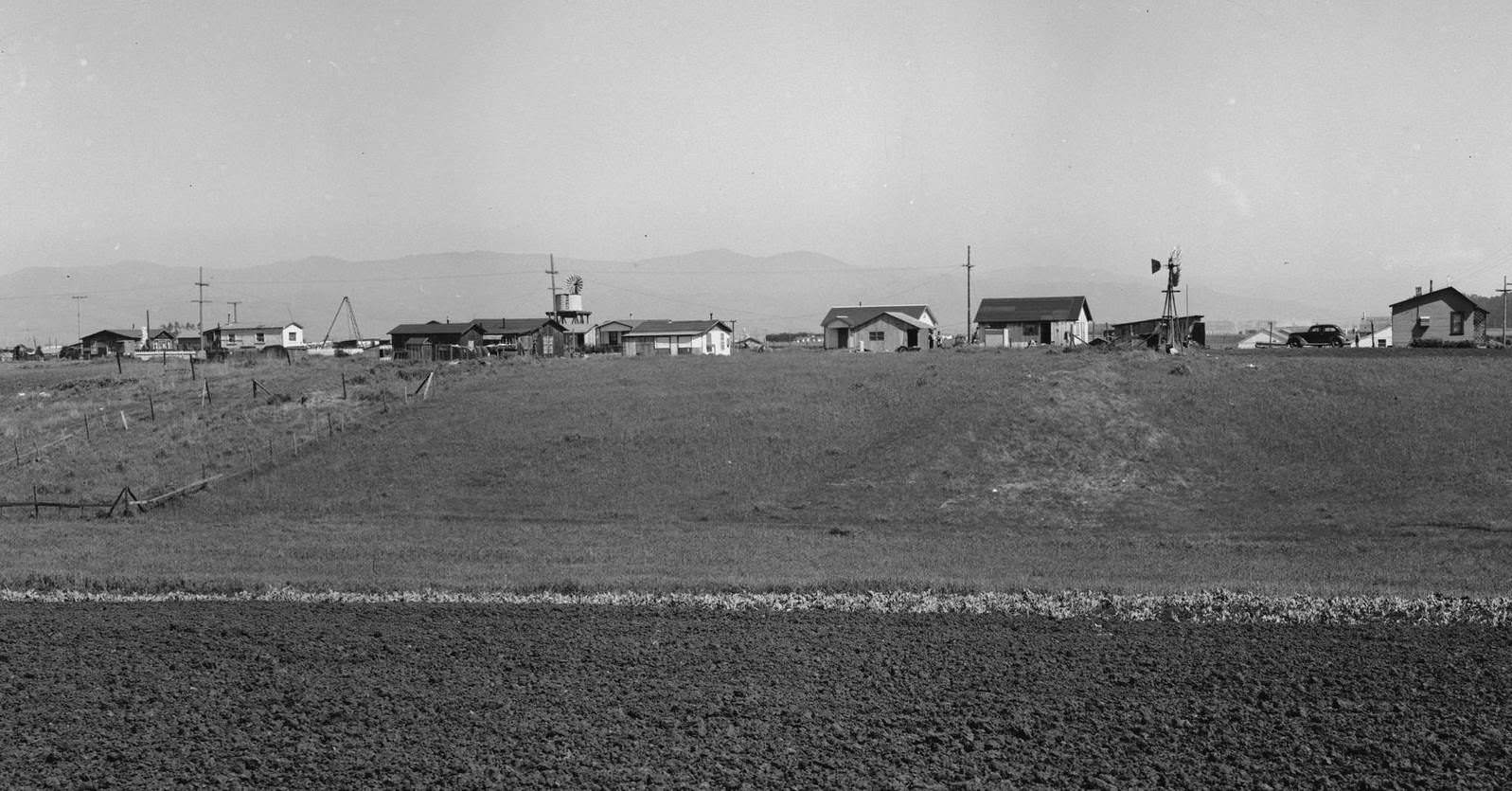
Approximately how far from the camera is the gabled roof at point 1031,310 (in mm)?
80312

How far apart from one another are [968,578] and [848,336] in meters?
69.0

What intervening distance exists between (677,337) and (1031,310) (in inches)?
1181

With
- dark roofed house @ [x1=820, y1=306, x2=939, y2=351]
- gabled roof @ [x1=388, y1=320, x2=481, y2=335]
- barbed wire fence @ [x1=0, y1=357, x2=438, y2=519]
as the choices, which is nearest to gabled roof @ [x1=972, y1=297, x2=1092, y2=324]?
dark roofed house @ [x1=820, y1=306, x2=939, y2=351]

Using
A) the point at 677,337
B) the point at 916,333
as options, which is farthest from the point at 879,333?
the point at 677,337

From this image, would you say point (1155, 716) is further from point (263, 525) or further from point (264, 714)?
point (263, 525)

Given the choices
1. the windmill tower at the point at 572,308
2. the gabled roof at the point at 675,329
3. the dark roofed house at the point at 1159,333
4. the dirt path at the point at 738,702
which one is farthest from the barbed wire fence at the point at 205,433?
the windmill tower at the point at 572,308

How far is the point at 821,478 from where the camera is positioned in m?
33.0

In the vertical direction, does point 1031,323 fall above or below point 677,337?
above

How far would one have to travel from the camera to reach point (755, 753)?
442 inches

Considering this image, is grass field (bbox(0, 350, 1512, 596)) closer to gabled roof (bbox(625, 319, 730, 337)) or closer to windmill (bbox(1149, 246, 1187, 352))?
windmill (bbox(1149, 246, 1187, 352))

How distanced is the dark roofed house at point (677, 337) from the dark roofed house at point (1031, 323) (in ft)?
73.8

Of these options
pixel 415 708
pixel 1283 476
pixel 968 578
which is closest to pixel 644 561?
pixel 968 578

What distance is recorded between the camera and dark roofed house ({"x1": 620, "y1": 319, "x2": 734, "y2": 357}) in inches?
3568

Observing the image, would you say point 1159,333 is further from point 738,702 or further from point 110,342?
point 110,342
